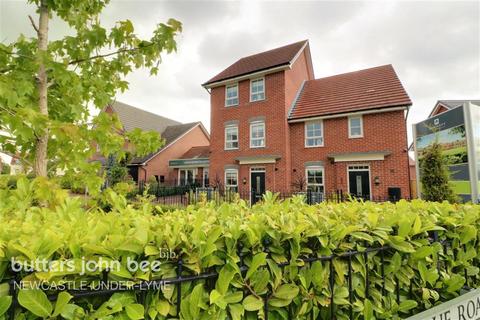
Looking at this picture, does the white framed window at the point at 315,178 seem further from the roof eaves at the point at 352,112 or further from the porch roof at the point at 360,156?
the roof eaves at the point at 352,112

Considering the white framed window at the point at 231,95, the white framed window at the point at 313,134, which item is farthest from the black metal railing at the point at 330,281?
the white framed window at the point at 231,95

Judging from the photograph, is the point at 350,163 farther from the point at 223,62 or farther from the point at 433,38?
the point at 223,62

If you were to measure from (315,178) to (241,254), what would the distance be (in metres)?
14.2

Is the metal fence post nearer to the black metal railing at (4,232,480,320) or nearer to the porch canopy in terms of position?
the black metal railing at (4,232,480,320)

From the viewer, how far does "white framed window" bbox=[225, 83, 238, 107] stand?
17.5 m

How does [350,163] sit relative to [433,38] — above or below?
below

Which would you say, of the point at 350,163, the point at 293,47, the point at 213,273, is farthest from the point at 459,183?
the point at 293,47

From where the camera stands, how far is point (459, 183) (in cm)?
855

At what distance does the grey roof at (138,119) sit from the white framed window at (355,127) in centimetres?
1877

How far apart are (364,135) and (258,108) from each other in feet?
22.3

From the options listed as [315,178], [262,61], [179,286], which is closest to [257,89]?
[262,61]

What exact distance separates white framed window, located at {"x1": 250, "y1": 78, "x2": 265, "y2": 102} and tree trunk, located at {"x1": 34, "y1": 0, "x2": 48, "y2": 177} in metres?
14.5

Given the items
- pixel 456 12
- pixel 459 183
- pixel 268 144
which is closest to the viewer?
pixel 456 12

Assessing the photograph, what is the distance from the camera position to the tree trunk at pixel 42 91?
2.52 meters
